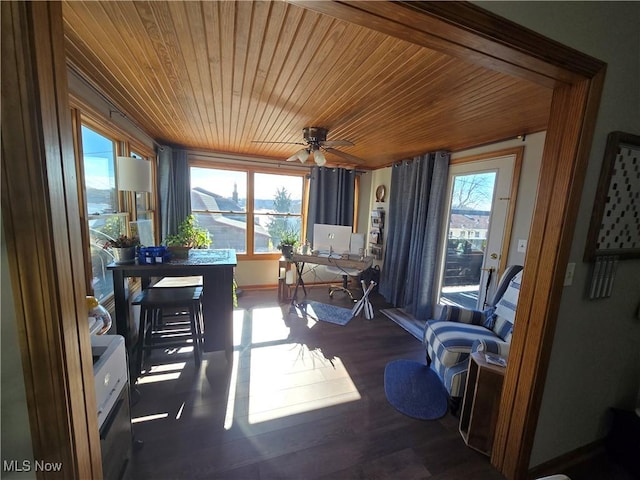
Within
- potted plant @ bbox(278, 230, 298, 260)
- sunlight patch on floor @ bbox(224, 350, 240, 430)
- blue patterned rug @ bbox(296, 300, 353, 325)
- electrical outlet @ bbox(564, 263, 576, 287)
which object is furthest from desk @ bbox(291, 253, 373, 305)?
electrical outlet @ bbox(564, 263, 576, 287)

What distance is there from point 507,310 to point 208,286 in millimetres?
2558

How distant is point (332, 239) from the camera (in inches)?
141

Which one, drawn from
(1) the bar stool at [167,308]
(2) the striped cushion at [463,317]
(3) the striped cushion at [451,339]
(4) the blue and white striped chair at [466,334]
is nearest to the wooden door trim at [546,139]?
(4) the blue and white striped chair at [466,334]

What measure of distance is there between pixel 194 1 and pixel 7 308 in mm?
1256

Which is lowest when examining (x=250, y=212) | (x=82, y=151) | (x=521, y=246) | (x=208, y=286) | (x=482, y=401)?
(x=482, y=401)

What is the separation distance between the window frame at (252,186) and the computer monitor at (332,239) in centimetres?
103

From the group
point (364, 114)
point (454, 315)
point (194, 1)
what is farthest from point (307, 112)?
point (454, 315)

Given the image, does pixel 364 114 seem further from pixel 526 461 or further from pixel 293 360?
pixel 526 461

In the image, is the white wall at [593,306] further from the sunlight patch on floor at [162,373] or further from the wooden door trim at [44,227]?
the sunlight patch on floor at [162,373]

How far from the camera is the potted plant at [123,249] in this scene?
1.96 metres

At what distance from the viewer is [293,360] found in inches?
95.7

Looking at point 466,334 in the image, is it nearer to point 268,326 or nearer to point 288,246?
point 268,326

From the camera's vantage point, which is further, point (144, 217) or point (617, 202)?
point (144, 217)

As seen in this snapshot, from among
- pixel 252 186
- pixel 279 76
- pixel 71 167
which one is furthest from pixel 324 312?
pixel 71 167
